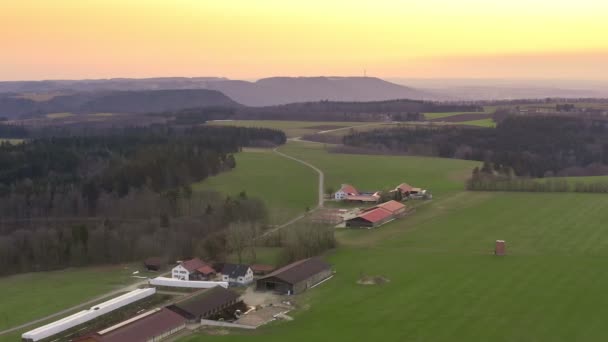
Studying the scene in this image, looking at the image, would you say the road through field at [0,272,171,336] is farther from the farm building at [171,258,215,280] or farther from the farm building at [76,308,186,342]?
the farm building at [76,308,186,342]

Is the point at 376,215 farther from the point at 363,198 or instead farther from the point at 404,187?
the point at 404,187

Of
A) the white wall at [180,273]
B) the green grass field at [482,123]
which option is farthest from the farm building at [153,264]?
the green grass field at [482,123]

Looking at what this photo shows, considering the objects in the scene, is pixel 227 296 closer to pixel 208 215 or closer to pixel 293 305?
pixel 293 305

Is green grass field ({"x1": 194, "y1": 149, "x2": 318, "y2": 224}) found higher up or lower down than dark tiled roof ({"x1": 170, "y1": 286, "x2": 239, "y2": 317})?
higher up

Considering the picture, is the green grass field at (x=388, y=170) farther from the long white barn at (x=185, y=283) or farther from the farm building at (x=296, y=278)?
the long white barn at (x=185, y=283)

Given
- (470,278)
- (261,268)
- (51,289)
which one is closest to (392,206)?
(261,268)

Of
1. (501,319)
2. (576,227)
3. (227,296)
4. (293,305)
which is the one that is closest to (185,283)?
(227,296)

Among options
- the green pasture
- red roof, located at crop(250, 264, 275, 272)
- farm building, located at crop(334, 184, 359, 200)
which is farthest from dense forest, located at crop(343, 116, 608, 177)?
the green pasture
